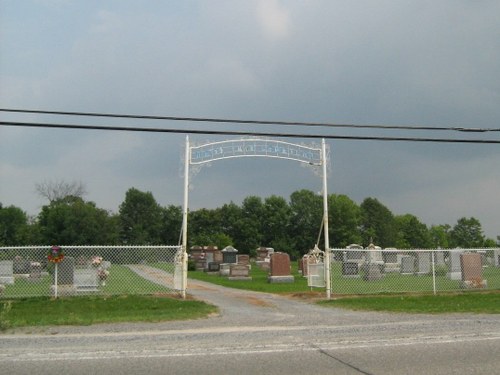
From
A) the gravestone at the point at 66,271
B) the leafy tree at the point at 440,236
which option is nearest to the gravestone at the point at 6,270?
the gravestone at the point at 66,271

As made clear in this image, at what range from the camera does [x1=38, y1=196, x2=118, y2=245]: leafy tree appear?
70.8m

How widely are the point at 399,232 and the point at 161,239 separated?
52539 millimetres

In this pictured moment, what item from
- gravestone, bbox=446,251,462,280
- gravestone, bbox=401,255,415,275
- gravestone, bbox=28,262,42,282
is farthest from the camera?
gravestone, bbox=401,255,415,275

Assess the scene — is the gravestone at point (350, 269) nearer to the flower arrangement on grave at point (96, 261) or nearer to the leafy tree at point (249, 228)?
the flower arrangement on grave at point (96, 261)

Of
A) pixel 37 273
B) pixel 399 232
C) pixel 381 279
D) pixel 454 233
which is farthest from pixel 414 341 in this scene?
pixel 454 233

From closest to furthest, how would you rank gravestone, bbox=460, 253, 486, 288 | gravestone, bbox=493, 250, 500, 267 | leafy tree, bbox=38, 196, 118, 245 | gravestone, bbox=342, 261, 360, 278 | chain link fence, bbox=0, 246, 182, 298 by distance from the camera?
1. chain link fence, bbox=0, 246, 182, 298
2. gravestone, bbox=460, 253, 486, 288
3. gravestone, bbox=493, 250, 500, 267
4. gravestone, bbox=342, 261, 360, 278
5. leafy tree, bbox=38, 196, 118, 245

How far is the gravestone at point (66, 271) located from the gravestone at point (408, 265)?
17606 millimetres

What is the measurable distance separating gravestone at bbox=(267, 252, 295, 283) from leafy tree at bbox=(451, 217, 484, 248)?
114 metres

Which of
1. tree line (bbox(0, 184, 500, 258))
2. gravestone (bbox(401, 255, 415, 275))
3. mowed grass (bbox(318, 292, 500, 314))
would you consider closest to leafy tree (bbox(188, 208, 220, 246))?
tree line (bbox(0, 184, 500, 258))

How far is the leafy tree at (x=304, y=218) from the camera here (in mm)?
101625

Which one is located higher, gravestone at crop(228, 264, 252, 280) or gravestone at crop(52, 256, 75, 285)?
gravestone at crop(52, 256, 75, 285)

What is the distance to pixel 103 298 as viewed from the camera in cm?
1658

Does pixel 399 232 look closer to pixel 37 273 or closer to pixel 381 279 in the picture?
pixel 381 279

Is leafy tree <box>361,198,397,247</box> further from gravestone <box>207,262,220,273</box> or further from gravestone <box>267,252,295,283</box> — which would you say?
gravestone <box>267,252,295,283</box>
